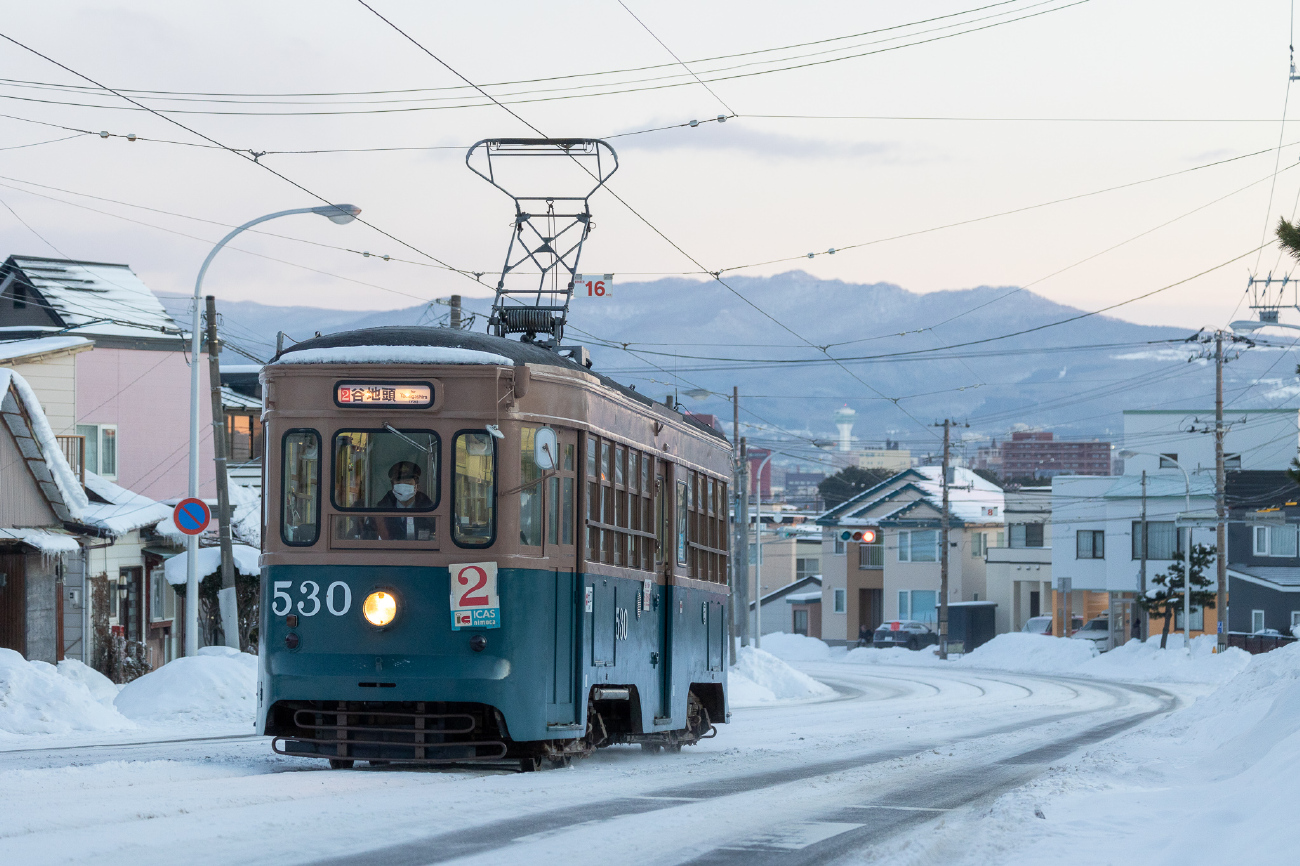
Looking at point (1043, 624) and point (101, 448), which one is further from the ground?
point (101, 448)

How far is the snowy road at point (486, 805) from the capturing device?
26.1 ft

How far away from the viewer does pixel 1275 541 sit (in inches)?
2499

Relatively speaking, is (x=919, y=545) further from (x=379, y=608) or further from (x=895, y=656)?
(x=379, y=608)

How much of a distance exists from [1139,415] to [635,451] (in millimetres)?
60414

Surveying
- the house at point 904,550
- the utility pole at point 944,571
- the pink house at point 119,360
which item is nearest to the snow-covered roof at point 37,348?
the pink house at point 119,360

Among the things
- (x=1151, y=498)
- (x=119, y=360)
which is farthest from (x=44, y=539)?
(x=1151, y=498)

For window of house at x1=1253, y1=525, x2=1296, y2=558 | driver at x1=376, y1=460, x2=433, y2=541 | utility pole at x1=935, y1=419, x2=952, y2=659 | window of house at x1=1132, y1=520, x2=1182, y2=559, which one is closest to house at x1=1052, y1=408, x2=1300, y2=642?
window of house at x1=1132, y1=520, x2=1182, y2=559

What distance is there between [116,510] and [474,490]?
24.8 metres

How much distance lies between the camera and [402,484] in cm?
1182

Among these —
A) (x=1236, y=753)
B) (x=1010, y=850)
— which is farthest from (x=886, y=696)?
(x=1010, y=850)

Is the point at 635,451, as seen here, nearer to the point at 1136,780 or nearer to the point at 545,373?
the point at 545,373

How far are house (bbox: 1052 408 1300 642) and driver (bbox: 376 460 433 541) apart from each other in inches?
2252

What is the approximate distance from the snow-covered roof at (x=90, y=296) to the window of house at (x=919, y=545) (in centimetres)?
4604

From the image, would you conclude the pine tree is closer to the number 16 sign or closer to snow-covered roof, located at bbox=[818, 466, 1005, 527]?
snow-covered roof, located at bbox=[818, 466, 1005, 527]
